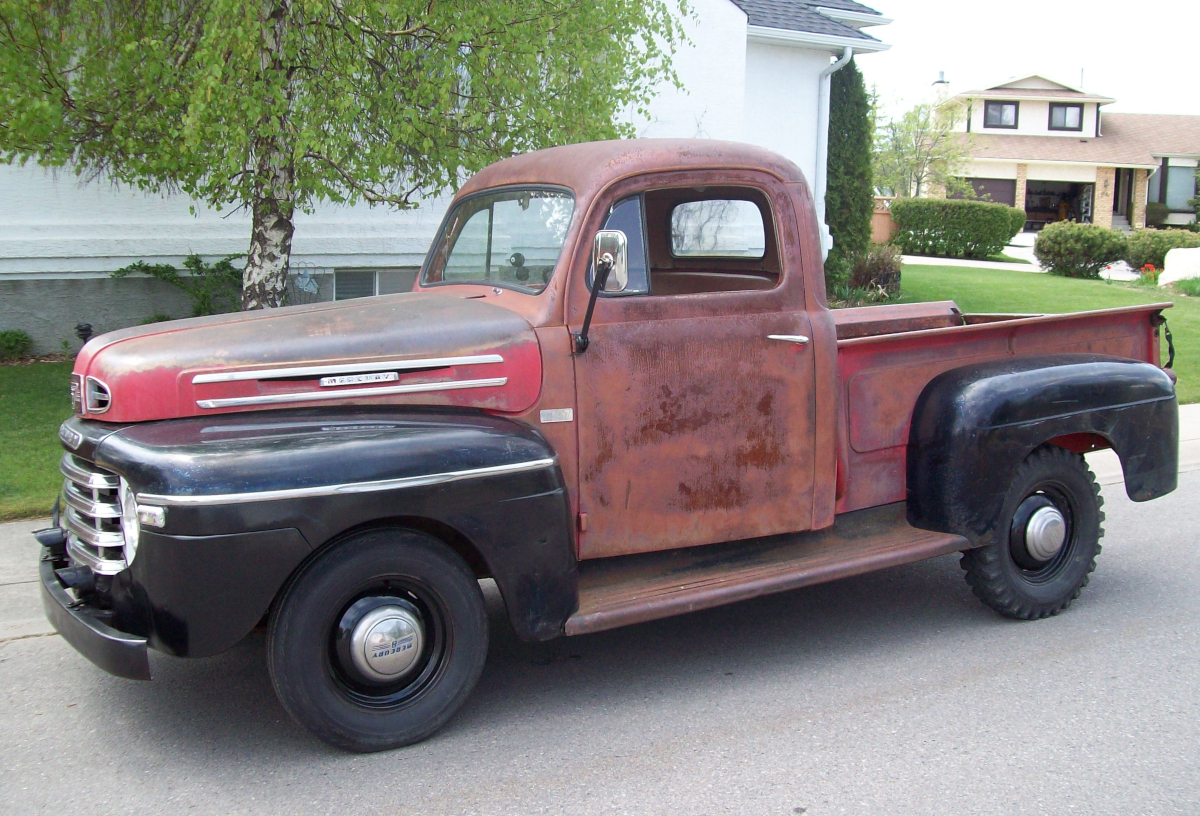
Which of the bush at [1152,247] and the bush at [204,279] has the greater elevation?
the bush at [1152,247]

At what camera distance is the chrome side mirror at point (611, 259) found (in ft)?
12.8

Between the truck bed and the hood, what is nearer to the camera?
the hood

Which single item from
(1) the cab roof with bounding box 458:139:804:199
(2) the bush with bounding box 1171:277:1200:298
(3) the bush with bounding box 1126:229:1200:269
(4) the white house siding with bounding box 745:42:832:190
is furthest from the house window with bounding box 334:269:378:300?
(3) the bush with bounding box 1126:229:1200:269

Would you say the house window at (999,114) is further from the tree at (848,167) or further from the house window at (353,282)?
the house window at (353,282)

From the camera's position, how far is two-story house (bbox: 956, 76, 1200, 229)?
41688 mm

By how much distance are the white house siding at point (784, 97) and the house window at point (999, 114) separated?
31039mm

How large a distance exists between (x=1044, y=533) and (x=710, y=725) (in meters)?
2.02

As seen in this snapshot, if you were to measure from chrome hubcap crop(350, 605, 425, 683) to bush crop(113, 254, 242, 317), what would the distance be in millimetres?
7877

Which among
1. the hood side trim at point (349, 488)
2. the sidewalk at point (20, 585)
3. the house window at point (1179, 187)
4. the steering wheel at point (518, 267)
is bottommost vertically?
the sidewalk at point (20, 585)

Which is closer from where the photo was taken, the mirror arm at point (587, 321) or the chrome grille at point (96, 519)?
the chrome grille at point (96, 519)

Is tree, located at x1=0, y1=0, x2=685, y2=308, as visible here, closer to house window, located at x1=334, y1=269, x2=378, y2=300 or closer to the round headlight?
house window, located at x1=334, y1=269, x2=378, y2=300

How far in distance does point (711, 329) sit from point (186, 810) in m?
2.55

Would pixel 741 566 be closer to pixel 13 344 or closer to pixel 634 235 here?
pixel 634 235

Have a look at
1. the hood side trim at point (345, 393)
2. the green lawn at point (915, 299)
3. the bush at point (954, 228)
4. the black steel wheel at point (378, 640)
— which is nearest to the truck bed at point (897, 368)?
the hood side trim at point (345, 393)
